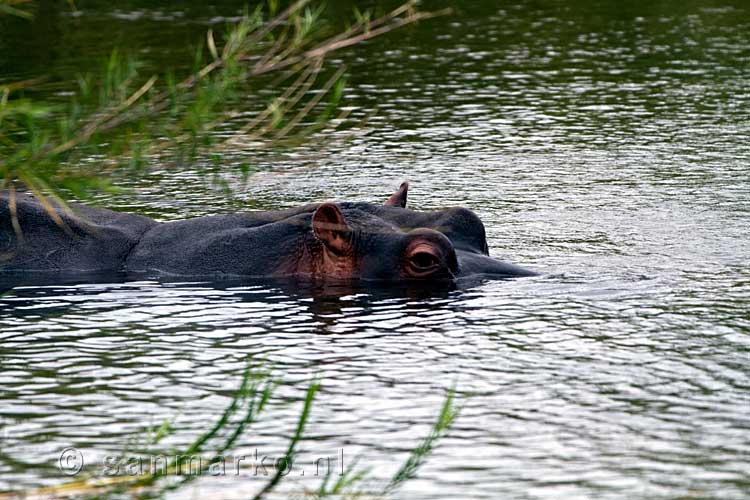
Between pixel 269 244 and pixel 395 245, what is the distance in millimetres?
1013

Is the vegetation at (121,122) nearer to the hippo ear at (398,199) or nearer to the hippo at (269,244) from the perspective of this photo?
the hippo at (269,244)

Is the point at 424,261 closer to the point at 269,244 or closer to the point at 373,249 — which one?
the point at 373,249

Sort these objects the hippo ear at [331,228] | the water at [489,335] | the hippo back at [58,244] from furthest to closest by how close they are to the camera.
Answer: the hippo back at [58,244]
the hippo ear at [331,228]
the water at [489,335]

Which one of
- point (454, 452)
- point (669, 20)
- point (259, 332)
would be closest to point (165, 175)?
point (259, 332)

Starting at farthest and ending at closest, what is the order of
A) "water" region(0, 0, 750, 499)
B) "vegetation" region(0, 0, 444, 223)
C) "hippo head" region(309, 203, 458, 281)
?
"hippo head" region(309, 203, 458, 281) < "water" region(0, 0, 750, 499) < "vegetation" region(0, 0, 444, 223)

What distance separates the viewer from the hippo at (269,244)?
402 inches

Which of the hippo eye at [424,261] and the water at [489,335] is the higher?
the hippo eye at [424,261]

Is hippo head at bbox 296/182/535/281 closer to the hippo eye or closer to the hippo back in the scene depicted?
the hippo eye

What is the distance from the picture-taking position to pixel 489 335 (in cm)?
897

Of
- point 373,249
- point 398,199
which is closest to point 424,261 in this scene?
point 373,249

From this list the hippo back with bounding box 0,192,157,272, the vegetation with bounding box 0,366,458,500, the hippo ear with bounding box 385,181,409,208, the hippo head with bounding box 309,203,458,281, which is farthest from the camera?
the hippo ear with bounding box 385,181,409,208

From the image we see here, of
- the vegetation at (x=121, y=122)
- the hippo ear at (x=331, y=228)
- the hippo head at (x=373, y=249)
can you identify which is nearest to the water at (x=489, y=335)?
the hippo head at (x=373, y=249)

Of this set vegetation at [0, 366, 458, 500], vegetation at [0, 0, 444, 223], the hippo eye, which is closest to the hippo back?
the hippo eye

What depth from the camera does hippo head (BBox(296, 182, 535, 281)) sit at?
10.1 m
